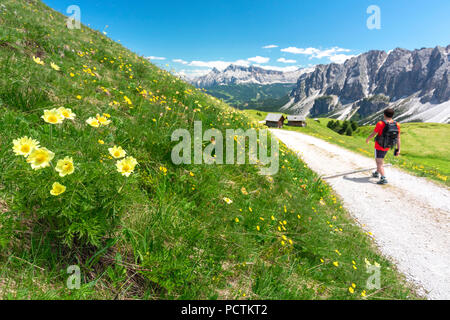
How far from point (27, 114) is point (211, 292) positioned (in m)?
3.94

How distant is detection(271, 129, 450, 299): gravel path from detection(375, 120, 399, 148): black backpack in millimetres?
1866

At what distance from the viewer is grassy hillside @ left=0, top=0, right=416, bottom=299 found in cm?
189

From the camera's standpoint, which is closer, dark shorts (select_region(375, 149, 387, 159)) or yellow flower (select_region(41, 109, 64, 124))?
yellow flower (select_region(41, 109, 64, 124))

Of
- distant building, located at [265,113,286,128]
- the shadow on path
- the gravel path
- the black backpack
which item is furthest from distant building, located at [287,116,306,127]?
the black backpack

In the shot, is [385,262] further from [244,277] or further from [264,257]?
[244,277]

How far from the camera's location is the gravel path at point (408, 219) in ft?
15.1

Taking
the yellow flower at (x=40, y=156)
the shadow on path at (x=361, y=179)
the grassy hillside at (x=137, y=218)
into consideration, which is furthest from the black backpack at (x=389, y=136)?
the yellow flower at (x=40, y=156)

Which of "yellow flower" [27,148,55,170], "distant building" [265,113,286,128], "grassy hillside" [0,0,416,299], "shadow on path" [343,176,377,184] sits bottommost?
"shadow on path" [343,176,377,184]

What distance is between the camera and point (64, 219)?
1931 millimetres

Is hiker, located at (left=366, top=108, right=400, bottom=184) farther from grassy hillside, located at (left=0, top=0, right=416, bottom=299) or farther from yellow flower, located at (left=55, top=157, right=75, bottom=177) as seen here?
yellow flower, located at (left=55, top=157, right=75, bottom=177)

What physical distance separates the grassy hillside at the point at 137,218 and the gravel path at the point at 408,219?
565 mm

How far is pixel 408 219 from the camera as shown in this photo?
666 centimetres

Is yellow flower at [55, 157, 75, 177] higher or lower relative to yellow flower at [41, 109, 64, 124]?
lower
